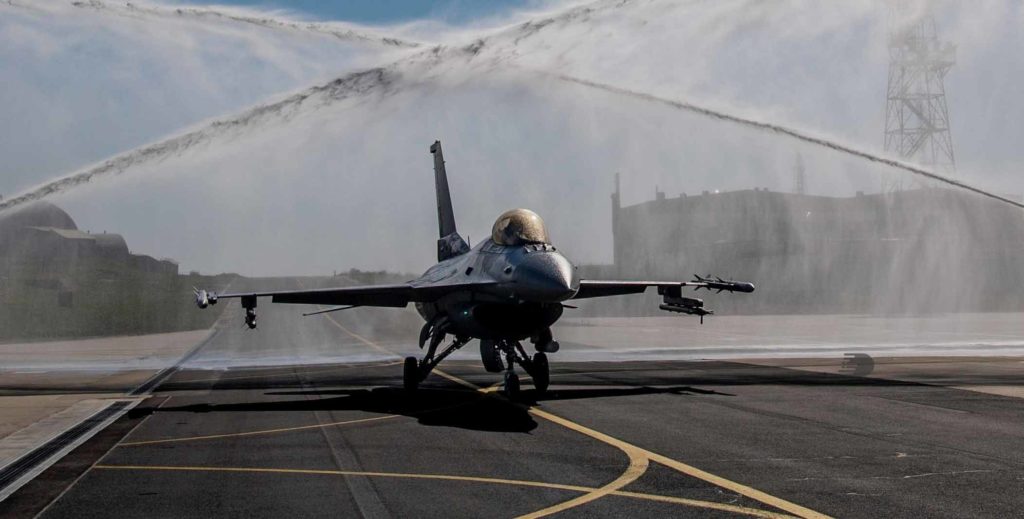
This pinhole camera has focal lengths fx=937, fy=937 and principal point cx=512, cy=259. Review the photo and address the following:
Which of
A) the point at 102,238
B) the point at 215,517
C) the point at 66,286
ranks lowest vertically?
the point at 215,517

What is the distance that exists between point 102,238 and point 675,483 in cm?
10934

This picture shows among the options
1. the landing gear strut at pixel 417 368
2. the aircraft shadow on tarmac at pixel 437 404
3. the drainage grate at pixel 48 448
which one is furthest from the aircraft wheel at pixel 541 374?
the drainage grate at pixel 48 448

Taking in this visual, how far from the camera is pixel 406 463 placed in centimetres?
1435

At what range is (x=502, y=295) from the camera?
2223 centimetres

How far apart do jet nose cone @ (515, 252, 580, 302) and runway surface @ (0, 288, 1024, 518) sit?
2.64 meters

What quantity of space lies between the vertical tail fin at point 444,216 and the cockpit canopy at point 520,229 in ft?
22.5

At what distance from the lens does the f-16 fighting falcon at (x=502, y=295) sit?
21.4 metres

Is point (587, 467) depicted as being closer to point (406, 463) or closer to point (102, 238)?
point (406, 463)

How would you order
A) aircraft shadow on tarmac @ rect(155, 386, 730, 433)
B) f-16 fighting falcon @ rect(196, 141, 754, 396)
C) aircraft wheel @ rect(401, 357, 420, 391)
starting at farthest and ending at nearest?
1. aircraft wheel @ rect(401, 357, 420, 391)
2. f-16 fighting falcon @ rect(196, 141, 754, 396)
3. aircraft shadow on tarmac @ rect(155, 386, 730, 433)

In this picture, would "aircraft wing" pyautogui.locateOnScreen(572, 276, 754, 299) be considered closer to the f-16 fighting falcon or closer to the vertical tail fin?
the f-16 fighting falcon

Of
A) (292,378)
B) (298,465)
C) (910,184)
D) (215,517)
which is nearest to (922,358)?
(292,378)

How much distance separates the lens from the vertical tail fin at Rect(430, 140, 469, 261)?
101 ft

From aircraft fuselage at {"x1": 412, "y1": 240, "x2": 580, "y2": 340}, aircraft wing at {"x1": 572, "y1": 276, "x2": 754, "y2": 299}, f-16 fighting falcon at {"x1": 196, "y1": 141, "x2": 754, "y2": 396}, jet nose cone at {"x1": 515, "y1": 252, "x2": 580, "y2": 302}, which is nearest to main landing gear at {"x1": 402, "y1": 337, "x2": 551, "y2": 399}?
f-16 fighting falcon at {"x1": 196, "y1": 141, "x2": 754, "y2": 396}

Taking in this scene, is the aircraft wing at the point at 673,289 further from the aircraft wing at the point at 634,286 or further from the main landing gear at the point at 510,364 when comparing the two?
the main landing gear at the point at 510,364
